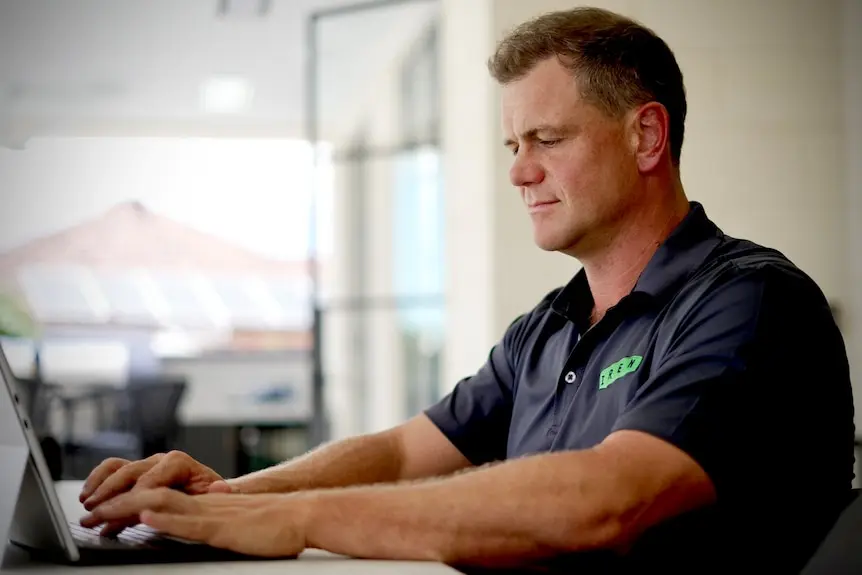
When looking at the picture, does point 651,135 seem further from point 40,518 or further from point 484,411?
point 40,518

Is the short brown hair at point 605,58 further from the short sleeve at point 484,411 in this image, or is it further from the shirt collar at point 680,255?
the short sleeve at point 484,411

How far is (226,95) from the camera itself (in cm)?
759

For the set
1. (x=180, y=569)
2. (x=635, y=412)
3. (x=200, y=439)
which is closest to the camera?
(x=180, y=569)

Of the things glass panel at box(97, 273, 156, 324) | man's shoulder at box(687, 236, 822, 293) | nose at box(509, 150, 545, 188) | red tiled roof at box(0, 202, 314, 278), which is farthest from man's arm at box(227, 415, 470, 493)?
red tiled roof at box(0, 202, 314, 278)

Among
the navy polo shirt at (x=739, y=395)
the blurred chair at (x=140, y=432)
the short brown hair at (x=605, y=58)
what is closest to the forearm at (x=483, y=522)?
the navy polo shirt at (x=739, y=395)

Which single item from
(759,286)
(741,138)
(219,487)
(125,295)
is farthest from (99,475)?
(125,295)

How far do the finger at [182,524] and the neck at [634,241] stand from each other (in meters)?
0.71

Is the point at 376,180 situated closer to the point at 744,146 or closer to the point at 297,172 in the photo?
the point at 297,172

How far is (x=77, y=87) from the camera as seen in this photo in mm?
7246

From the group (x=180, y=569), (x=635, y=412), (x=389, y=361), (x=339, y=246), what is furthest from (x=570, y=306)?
(x=339, y=246)

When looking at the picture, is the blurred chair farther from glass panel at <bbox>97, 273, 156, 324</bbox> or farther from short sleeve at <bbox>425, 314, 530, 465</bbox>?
short sleeve at <bbox>425, 314, 530, 465</bbox>

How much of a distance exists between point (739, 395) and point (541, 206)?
497 mm

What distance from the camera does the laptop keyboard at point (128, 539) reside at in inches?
31.9

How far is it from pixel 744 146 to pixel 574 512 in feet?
7.85
